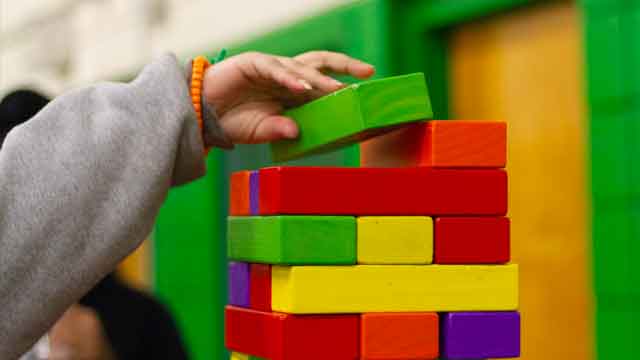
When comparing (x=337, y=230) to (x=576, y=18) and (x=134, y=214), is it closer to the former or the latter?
(x=134, y=214)

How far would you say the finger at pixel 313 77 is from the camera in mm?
1146

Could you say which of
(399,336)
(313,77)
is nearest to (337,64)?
(313,77)

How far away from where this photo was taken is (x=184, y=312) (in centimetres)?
425

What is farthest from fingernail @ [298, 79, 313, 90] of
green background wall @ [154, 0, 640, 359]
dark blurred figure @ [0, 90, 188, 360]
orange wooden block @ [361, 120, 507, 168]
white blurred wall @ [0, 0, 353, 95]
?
white blurred wall @ [0, 0, 353, 95]

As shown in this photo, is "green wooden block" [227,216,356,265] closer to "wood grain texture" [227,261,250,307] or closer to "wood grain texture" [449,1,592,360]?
"wood grain texture" [227,261,250,307]

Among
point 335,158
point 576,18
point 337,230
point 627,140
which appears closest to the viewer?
point 337,230

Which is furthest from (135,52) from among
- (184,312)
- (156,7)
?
(184,312)

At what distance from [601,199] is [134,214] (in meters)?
1.52

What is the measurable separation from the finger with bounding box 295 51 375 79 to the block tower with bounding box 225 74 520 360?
9cm

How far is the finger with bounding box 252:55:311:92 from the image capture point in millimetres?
1121

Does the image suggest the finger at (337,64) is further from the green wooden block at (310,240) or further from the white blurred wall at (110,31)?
the white blurred wall at (110,31)

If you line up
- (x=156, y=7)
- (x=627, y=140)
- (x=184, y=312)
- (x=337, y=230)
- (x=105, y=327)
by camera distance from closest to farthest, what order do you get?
(x=337, y=230)
(x=105, y=327)
(x=627, y=140)
(x=184, y=312)
(x=156, y=7)

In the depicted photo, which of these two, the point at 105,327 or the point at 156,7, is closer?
the point at 105,327

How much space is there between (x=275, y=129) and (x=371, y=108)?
0.16 metres
